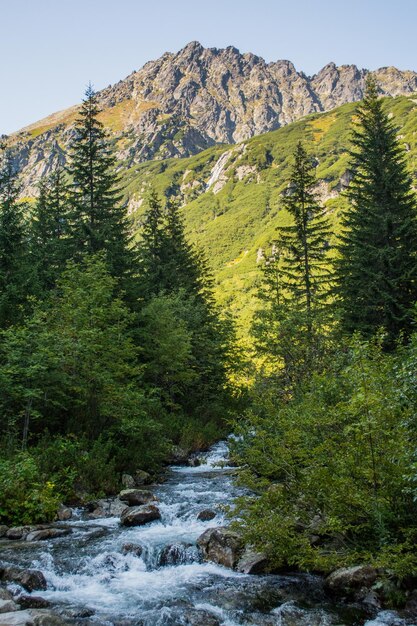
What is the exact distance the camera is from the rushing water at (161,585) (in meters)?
7.36

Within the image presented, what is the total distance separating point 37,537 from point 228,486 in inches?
262

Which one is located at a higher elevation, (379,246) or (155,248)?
(155,248)

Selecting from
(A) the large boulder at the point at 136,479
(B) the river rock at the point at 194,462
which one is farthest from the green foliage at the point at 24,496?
(B) the river rock at the point at 194,462

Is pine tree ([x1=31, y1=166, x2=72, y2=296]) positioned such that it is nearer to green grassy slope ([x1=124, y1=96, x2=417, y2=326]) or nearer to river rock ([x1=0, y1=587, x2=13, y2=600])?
river rock ([x1=0, y1=587, x2=13, y2=600])

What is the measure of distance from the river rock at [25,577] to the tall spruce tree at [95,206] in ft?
60.8

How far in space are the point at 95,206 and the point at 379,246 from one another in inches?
636

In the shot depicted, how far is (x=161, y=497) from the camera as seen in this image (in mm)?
13773

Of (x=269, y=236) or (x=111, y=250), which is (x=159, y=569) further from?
(x=269, y=236)

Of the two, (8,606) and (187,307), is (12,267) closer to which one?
(187,307)

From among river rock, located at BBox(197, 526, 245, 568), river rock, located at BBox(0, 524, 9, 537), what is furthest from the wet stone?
river rock, located at BBox(197, 526, 245, 568)

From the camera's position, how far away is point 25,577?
831 centimetres

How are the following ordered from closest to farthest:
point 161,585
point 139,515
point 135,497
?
point 161,585
point 139,515
point 135,497

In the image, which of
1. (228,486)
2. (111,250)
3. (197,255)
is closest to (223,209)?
(197,255)

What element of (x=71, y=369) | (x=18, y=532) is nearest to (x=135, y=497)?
(x=18, y=532)
